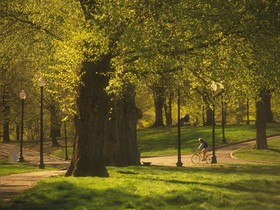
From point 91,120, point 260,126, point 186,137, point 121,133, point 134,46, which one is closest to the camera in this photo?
point 134,46

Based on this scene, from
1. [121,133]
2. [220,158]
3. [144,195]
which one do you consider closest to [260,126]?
[220,158]

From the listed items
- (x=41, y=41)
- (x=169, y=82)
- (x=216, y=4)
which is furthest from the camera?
(x=169, y=82)

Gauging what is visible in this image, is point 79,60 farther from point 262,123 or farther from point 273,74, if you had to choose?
point 262,123

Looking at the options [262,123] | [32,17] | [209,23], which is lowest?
[262,123]

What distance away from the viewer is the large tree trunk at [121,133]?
24.0 meters

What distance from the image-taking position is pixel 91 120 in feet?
56.1

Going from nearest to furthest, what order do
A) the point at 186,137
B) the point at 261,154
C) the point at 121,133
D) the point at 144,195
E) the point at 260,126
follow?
the point at 144,195
the point at 121,133
the point at 261,154
the point at 260,126
the point at 186,137

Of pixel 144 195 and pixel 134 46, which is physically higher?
pixel 134 46

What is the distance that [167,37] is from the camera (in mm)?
14680

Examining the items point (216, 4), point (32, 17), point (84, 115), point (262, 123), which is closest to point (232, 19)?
point (216, 4)

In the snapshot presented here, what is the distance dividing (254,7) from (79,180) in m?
7.10

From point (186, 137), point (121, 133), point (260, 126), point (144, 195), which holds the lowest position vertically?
point (144, 195)

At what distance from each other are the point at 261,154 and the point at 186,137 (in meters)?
15.1

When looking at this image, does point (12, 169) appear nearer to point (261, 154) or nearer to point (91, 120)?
point (91, 120)
